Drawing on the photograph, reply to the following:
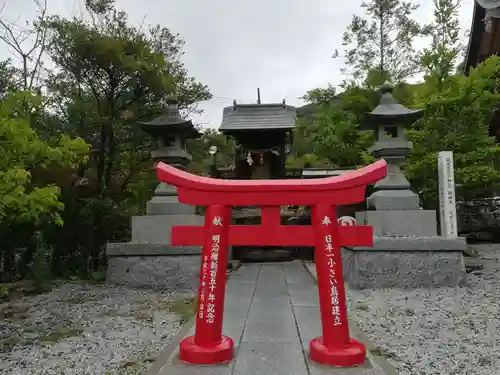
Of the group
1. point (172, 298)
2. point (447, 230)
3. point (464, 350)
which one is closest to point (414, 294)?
point (447, 230)

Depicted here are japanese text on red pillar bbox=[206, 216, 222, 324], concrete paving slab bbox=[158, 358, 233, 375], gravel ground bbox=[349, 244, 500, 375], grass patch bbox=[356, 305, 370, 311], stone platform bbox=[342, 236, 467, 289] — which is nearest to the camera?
concrete paving slab bbox=[158, 358, 233, 375]

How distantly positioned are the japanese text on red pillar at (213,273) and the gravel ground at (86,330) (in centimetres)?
81

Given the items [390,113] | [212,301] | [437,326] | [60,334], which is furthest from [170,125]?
[437,326]

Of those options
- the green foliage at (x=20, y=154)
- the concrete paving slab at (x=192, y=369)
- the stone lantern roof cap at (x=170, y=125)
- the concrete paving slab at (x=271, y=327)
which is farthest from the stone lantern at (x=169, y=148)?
the concrete paving slab at (x=192, y=369)

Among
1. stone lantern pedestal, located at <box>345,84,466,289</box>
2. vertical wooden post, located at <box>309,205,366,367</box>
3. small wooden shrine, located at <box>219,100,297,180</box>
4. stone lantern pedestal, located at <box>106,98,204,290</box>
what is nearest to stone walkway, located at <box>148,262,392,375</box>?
vertical wooden post, located at <box>309,205,366,367</box>

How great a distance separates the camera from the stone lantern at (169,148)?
809 centimetres

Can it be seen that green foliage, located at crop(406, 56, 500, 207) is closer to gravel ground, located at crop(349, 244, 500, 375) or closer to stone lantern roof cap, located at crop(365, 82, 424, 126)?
stone lantern roof cap, located at crop(365, 82, 424, 126)

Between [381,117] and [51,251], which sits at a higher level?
[381,117]

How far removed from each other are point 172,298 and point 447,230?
4.96 m

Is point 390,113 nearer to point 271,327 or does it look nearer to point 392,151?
point 392,151

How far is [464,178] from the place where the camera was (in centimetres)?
873

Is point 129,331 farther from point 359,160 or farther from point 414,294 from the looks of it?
point 359,160

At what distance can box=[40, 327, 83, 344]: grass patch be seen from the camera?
4766mm

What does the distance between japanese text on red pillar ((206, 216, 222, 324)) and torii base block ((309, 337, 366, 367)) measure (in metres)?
0.96
